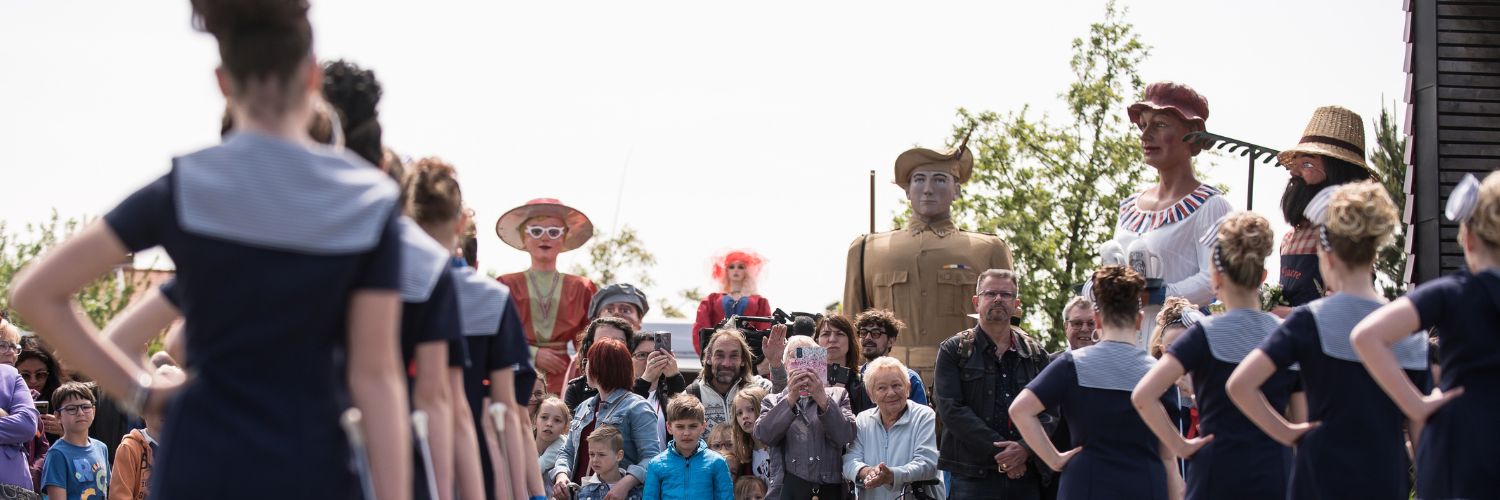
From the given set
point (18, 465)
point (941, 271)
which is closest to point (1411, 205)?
point (941, 271)

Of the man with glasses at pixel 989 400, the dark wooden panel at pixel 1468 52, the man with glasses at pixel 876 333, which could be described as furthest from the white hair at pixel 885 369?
the dark wooden panel at pixel 1468 52

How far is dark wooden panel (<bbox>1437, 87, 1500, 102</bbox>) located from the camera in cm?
943

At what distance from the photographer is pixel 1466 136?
943 centimetres

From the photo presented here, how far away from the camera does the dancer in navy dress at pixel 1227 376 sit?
5.19 metres

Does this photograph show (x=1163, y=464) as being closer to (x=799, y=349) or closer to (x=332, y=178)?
(x=799, y=349)

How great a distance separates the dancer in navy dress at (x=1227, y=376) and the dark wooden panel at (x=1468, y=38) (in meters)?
4.79

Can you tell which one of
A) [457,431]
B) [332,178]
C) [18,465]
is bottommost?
[18,465]

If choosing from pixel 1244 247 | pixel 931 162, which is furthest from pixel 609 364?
pixel 1244 247

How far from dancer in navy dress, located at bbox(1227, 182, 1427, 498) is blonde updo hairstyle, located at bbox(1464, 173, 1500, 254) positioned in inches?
18.5

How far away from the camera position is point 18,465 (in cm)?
902

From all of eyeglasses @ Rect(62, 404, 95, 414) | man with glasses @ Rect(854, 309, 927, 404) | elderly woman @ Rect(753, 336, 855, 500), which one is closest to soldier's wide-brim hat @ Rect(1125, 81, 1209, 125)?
man with glasses @ Rect(854, 309, 927, 404)

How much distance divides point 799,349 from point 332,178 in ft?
18.0

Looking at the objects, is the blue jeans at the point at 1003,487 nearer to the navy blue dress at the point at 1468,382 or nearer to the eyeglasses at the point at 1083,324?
the eyeglasses at the point at 1083,324

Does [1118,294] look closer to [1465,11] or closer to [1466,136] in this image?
[1466,136]
